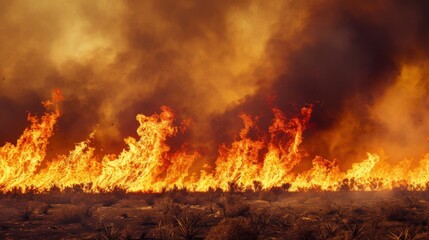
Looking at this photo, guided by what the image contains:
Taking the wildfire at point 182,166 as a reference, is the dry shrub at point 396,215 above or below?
below

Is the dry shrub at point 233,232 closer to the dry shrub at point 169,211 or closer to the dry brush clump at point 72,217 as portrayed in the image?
the dry shrub at point 169,211

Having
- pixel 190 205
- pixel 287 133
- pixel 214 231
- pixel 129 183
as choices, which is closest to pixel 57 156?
pixel 129 183

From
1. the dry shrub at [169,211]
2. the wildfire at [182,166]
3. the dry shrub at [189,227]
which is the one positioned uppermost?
the wildfire at [182,166]

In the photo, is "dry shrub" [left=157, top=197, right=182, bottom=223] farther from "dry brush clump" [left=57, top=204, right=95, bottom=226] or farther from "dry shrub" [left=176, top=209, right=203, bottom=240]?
"dry brush clump" [left=57, top=204, right=95, bottom=226]

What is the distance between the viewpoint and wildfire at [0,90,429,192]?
3244 centimetres

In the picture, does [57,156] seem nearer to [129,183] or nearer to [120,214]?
[129,183]

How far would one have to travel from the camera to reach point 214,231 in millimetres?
12195

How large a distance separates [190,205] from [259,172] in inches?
522

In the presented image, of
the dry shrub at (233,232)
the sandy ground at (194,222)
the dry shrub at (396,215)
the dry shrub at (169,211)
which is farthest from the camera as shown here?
the dry shrub at (396,215)

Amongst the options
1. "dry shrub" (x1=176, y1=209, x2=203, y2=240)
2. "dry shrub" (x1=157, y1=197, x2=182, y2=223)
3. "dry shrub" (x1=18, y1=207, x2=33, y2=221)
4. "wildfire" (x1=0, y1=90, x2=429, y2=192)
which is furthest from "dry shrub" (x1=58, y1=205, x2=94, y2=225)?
"wildfire" (x1=0, y1=90, x2=429, y2=192)

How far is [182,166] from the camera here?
3678 centimetres

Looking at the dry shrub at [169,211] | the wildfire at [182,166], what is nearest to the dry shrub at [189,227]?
the dry shrub at [169,211]

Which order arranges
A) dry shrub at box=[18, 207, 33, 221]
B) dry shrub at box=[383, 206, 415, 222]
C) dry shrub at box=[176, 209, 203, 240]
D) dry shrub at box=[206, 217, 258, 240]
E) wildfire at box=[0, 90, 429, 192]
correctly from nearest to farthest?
dry shrub at box=[206, 217, 258, 240] → dry shrub at box=[176, 209, 203, 240] → dry shrub at box=[383, 206, 415, 222] → dry shrub at box=[18, 207, 33, 221] → wildfire at box=[0, 90, 429, 192]

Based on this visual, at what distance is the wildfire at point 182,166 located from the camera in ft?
106
